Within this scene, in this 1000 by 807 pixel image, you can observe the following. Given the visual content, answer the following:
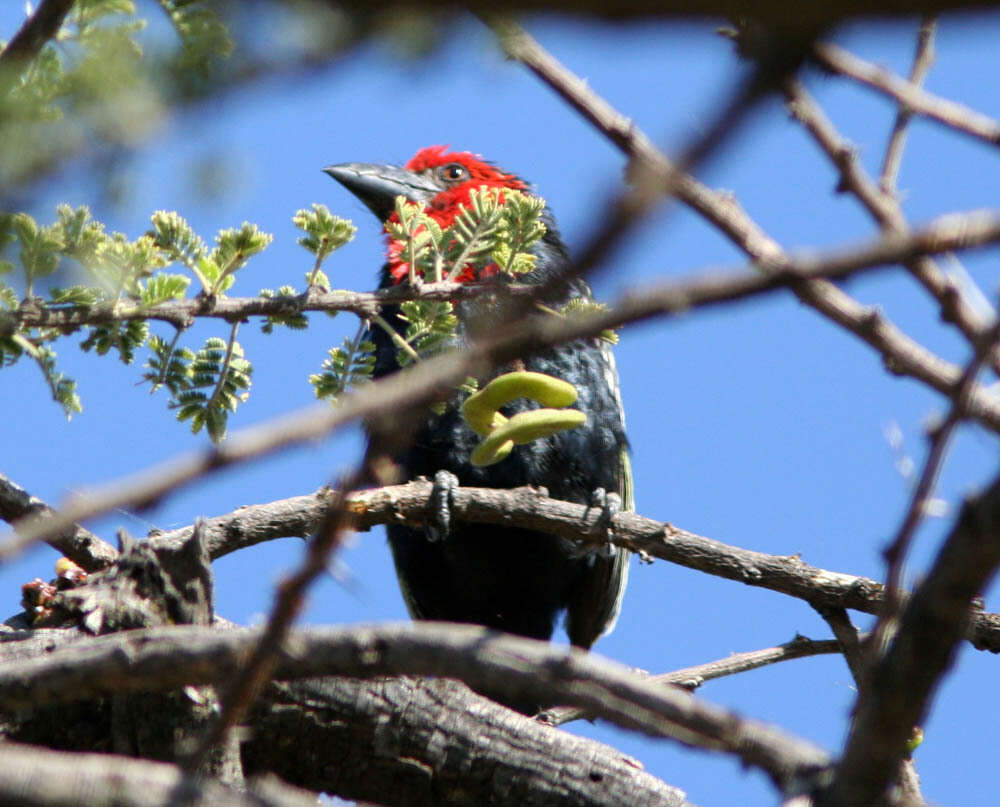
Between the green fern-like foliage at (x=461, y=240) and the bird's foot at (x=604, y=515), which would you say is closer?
the green fern-like foliage at (x=461, y=240)

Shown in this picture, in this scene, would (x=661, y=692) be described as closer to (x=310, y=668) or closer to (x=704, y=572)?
(x=310, y=668)

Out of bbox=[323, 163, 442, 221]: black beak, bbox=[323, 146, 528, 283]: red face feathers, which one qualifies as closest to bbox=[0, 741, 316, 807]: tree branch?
bbox=[323, 146, 528, 283]: red face feathers

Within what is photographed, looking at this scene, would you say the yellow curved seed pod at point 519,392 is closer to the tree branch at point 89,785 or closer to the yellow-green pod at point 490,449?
the yellow-green pod at point 490,449

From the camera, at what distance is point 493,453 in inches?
92.4

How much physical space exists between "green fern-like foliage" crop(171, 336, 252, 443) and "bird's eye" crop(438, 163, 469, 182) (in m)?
2.95

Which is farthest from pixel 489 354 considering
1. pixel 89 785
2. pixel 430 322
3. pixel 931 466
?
pixel 430 322

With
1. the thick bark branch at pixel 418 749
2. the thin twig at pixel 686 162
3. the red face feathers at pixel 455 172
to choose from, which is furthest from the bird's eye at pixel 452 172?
the thin twig at pixel 686 162

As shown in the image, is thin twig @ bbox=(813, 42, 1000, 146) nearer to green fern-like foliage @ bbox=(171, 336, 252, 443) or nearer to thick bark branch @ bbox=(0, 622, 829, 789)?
thick bark branch @ bbox=(0, 622, 829, 789)

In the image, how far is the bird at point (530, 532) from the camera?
4246mm

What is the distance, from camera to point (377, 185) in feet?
16.4

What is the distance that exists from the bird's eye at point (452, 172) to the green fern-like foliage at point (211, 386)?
2.95 meters

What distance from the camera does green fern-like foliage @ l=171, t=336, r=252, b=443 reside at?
8.16 ft

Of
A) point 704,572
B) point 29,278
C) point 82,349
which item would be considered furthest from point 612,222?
point 704,572

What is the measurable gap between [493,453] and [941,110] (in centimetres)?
123
